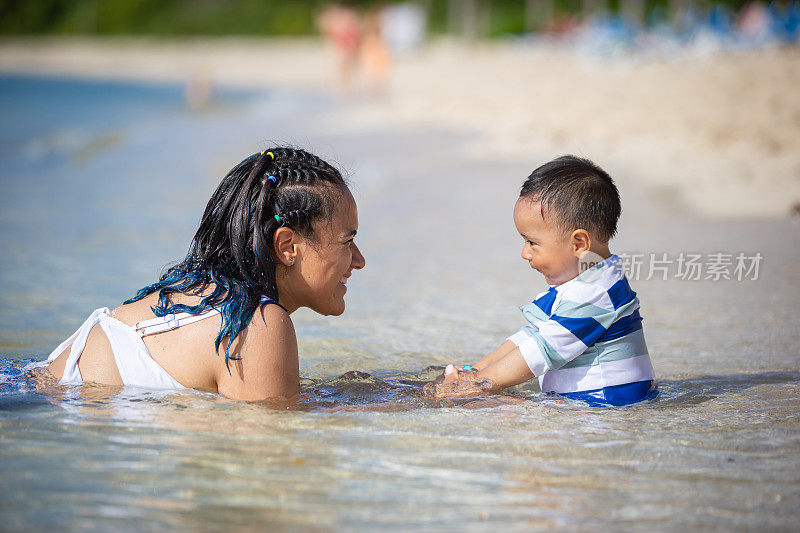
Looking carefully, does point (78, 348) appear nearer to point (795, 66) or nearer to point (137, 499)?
point (137, 499)

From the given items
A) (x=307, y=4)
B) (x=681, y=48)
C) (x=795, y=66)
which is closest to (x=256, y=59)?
(x=307, y=4)

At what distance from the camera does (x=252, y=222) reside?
9.15 feet

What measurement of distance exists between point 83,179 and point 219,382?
9.21 m

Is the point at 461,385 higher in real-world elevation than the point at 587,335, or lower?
lower

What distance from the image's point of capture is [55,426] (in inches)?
110

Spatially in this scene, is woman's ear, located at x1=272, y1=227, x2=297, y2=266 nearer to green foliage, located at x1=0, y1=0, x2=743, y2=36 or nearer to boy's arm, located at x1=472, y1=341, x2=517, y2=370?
boy's arm, located at x1=472, y1=341, x2=517, y2=370

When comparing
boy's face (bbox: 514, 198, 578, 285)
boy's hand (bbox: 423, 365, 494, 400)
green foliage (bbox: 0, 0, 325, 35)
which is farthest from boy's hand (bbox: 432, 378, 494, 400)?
green foliage (bbox: 0, 0, 325, 35)

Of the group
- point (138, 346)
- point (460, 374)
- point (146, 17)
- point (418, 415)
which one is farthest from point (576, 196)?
point (146, 17)

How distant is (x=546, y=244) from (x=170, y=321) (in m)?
1.30

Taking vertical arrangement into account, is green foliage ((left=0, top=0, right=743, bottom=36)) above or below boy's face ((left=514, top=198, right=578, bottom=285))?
above

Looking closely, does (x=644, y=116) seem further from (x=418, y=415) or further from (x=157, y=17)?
(x=157, y=17)

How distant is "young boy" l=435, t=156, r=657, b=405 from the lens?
3027 millimetres

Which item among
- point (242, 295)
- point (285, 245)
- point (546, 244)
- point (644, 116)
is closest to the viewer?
point (242, 295)

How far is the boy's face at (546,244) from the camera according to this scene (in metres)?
3.12
